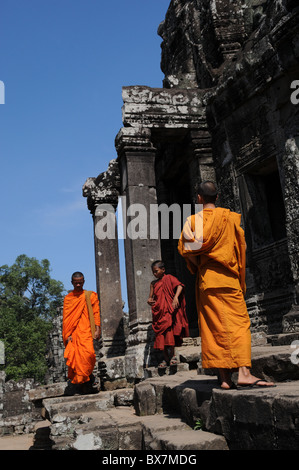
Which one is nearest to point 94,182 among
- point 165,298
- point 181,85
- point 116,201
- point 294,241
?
point 116,201

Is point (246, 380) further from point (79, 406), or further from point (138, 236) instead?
point (138, 236)

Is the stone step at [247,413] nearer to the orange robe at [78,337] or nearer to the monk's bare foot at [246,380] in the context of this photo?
the monk's bare foot at [246,380]

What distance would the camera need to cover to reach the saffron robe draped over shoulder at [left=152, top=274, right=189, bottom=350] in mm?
6477

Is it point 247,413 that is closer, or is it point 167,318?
point 247,413

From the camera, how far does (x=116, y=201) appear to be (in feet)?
34.9

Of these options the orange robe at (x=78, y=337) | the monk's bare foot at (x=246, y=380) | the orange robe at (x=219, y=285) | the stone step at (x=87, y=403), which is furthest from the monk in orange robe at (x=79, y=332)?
the monk's bare foot at (x=246, y=380)

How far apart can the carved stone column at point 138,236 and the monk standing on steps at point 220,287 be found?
146 inches

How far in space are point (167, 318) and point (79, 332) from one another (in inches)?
53.4

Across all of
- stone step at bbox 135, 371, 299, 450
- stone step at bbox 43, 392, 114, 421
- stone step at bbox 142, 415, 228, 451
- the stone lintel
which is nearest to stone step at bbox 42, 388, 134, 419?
stone step at bbox 43, 392, 114, 421

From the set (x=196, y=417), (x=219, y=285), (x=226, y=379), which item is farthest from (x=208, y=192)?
(x=196, y=417)

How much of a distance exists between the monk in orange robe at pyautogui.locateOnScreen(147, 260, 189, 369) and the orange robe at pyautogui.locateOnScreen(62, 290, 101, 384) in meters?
0.99

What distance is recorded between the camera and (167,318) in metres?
6.54

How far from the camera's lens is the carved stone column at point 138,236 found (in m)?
7.32

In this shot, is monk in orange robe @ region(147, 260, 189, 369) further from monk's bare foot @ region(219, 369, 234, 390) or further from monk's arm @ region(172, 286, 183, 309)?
monk's bare foot @ region(219, 369, 234, 390)
